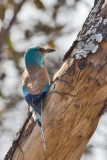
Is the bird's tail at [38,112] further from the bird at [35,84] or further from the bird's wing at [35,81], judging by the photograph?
the bird's wing at [35,81]

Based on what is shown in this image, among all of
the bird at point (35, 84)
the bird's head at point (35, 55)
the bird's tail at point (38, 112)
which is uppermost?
the bird's head at point (35, 55)

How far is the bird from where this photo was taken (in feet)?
15.7

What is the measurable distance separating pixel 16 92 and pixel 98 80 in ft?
17.6

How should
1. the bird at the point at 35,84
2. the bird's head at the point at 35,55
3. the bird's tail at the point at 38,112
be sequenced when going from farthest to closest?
1. the bird's head at the point at 35,55
2. the bird at the point at 35,84
3. the bird's tail at the point at 38,112

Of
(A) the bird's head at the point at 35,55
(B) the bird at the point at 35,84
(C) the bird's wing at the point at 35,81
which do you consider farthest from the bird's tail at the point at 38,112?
(A) the bird's head at the point at 35,55

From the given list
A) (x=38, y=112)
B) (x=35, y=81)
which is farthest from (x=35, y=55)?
(x=38, y=112)

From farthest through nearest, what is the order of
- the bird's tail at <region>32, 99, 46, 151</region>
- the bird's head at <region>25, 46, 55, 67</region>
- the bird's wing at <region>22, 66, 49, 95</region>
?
the bird's head at <region>25, 46, 55, 67</region>, the bird's wing at <region>22, 66, 49, 95</region>, the bird's tail at <region>32, 99, 46, 151</region>

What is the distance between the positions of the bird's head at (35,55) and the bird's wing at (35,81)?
37 centimetres

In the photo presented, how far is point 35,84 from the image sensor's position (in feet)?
16.9

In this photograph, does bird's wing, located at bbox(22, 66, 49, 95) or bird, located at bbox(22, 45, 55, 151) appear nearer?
bird, located at bbox(22, 45, 55, 151)

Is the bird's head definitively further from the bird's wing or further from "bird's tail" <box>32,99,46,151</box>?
"bird's tail" <box>32,99,46,151</box>

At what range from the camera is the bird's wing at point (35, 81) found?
198 inches

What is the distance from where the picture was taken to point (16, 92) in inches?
384

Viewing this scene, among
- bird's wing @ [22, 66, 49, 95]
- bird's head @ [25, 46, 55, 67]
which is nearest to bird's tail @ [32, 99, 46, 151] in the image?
bird's wing @ [22, 66, 49, 95]
